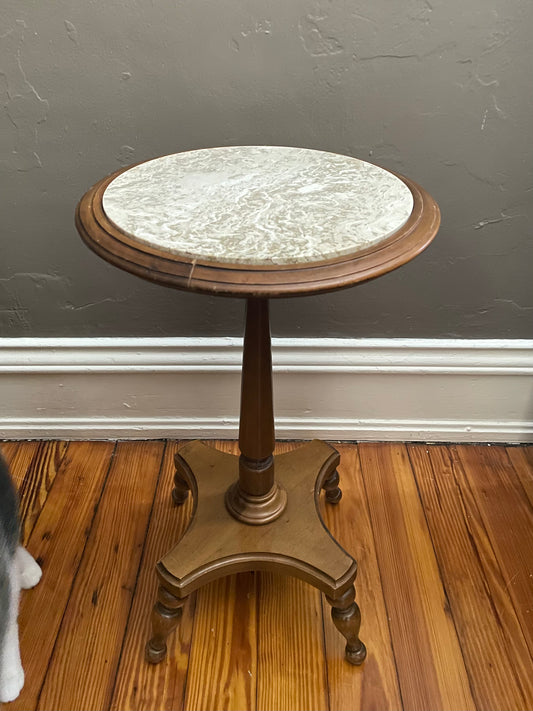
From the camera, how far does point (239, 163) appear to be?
104 cm

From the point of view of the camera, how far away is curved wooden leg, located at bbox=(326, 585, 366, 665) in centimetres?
110

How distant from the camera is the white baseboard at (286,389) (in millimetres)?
1493

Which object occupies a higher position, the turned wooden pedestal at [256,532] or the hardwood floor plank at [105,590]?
the turned wooden pedestal at [256,532]

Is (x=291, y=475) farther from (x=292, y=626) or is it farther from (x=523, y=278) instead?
(x=523, y=278)

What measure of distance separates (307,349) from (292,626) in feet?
1.95

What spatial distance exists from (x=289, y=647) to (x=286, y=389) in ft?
1.93

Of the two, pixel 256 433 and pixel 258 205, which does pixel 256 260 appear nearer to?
pixel 258 205

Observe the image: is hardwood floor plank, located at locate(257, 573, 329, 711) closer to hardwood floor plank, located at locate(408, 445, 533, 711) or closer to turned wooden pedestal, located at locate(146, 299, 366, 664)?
turned wooden pedestal, located at locate(146, 299, 366, 664)

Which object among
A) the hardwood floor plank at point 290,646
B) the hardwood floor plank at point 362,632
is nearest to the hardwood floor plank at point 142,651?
the hardwood floor plank at point 290,646

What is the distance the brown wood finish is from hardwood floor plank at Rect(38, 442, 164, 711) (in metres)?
0.73

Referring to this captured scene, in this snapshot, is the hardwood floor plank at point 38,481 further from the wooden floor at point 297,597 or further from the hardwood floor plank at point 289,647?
the hardwood floor plank at point 289,647

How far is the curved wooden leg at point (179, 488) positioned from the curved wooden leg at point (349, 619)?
16.6 inches

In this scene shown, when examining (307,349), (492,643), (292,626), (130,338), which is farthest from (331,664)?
(130,338)

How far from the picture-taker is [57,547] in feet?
4.40
